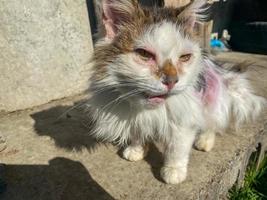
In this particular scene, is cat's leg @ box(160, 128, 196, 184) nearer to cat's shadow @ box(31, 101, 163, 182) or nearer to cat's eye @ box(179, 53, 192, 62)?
cat's shadow @ box(31, 101, 163, 182)

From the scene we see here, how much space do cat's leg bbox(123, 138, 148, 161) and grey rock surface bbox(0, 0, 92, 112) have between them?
1.29 metres

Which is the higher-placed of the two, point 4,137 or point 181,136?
point 181,136

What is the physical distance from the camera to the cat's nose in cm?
145

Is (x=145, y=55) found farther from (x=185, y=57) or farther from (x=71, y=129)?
(x=71, y=129)

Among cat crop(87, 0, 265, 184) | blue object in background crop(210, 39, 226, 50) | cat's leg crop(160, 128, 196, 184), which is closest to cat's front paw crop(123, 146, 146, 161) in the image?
cat crop(87, 0, 265, 184)

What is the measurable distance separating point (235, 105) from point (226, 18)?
4.21 meters

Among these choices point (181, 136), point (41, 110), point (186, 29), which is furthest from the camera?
point (41, 110)

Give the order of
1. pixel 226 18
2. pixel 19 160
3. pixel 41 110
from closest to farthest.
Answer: pixel 19 160 → pixel 41 110 → pixel 226 18

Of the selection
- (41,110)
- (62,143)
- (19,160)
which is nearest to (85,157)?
(62,143)

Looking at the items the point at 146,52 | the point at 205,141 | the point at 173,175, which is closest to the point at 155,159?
the point at 173,175

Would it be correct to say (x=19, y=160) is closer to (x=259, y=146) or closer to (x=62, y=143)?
(x=62, y=143)

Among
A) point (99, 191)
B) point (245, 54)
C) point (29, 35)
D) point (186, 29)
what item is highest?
point (186, 29)

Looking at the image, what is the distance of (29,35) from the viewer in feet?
9.29

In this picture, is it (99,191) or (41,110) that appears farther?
(41,110)
